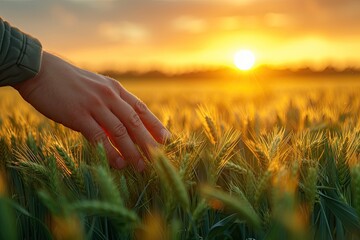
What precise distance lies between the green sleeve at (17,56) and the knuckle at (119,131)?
33cm

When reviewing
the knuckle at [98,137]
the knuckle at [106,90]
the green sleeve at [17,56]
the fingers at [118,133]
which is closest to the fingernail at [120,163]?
the fingers at [118,133]

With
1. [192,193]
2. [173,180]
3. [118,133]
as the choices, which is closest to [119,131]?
[118,133]

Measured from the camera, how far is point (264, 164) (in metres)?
1.36

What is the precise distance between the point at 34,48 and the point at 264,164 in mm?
865

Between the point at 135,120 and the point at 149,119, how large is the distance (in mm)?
104

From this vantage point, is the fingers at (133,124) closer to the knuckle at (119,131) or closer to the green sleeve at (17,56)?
the knuckle at (119,131)

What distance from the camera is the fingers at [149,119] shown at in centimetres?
169

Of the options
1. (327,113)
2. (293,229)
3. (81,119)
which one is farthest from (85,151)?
(327,113)

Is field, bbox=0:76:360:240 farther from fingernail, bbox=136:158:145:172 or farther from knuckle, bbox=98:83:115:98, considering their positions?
knuckle, bbox=98:83:115:98

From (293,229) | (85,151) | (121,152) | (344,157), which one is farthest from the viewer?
(85,151)

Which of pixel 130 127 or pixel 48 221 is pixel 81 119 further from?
pixel 48 221

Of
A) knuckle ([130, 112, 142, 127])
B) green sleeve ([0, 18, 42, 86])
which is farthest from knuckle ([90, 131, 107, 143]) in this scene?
green sleeve ([0, 18, 42, 86])

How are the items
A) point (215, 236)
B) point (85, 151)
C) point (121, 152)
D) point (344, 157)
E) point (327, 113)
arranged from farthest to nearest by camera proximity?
point (327, 113)
point (85, 151)
point (121, 152)
point (344, 157)
point (215, 236)

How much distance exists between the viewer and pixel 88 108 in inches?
65.2
